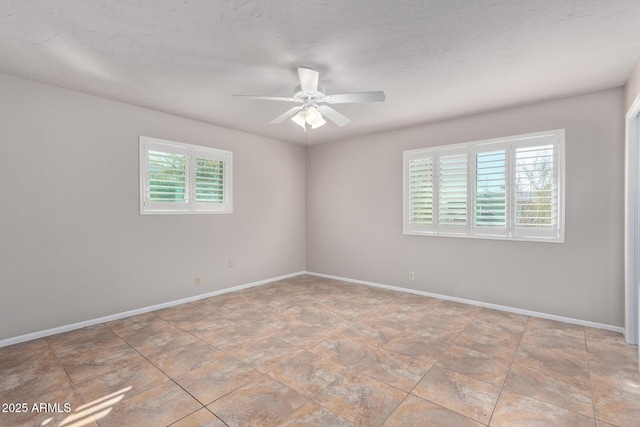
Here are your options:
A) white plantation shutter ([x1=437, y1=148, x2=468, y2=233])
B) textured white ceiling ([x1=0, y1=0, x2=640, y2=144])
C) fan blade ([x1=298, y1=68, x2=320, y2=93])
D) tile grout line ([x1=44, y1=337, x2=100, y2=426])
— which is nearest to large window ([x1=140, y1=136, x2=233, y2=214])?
textured white ceiling ([x1=0, y1=0, x2=640, y2=144])

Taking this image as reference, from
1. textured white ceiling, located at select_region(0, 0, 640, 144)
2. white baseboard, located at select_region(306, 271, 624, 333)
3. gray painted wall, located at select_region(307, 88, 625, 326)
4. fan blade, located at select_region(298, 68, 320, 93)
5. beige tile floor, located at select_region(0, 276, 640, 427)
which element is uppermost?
textured white ceiling, located at select_region(0, 0, 640, 144)

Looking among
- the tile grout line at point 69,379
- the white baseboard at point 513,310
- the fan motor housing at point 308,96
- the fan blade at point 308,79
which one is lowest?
the tile grout line at point 69,379

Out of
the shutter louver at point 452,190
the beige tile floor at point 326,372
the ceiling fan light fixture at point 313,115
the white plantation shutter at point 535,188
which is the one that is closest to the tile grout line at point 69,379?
the beige tile floor at point 326,372

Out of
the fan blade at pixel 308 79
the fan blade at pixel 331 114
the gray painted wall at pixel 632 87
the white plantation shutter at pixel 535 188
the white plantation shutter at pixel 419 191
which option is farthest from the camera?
the white plantation shutter at pixel 419 191

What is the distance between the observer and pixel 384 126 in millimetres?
4742

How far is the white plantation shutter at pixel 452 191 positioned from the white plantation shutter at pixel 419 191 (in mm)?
151

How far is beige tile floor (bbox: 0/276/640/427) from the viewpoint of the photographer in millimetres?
1948

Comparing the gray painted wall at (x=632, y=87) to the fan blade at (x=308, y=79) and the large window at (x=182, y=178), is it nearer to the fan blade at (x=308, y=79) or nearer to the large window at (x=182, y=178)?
the fan blade at (x=308, y=79)

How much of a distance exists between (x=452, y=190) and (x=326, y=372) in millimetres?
3129

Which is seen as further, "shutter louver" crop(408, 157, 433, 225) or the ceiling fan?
"shutter louver" crop(408, 157, 433, 225)

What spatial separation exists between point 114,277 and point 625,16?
5.24m

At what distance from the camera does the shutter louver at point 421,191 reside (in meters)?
4.62

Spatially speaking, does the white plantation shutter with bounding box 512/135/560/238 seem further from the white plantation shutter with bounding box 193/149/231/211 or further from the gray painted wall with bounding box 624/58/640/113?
the white plantation shutter with bounding box 193/149/231/211

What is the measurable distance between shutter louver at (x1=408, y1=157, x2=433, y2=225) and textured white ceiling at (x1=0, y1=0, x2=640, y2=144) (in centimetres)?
119
